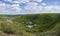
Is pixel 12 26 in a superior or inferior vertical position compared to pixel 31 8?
inferior

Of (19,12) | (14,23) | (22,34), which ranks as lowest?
(22,34)

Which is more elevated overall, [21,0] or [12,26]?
[21,0]

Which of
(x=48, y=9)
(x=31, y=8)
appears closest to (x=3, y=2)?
(x=31, y=8)

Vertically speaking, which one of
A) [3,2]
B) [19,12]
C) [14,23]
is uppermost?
[3,2]

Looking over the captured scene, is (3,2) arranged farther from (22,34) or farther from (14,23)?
(22,34)

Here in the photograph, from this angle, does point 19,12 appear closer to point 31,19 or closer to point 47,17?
point 31,19

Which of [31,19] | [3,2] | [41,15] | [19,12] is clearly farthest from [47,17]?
[3,2]
